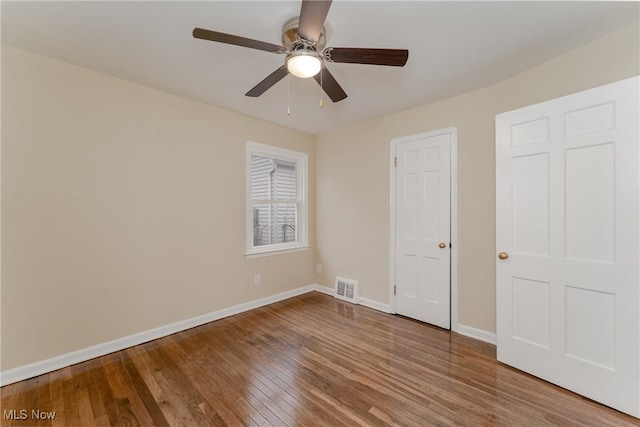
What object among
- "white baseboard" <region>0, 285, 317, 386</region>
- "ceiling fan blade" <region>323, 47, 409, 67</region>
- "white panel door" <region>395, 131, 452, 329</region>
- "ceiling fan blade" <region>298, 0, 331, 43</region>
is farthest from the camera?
"white panel door" <region>395, 131, 452, 329</region>

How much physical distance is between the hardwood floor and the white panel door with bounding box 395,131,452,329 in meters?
0.40

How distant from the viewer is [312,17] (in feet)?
4.48

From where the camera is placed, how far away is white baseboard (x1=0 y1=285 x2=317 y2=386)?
2041 millimetres

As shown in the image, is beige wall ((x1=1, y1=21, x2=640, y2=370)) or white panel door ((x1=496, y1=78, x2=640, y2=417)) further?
beige wall ((x1=1, y1=21, x2=640, y2=370))

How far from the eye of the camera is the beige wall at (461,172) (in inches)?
81.5

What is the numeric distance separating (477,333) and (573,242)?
128 cm

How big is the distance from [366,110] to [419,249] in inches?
69.6

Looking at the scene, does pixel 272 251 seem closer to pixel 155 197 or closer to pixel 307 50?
pixel 155 197

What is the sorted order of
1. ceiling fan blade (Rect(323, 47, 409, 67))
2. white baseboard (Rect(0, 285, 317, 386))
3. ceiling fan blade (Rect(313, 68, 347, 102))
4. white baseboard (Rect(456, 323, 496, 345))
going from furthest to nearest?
white baseboard (Rect(456, 323, 496, 345)), white baseboard (Rect(0, 285, 317, 386)), ceiling fan blade (Rect(313, 68, 347, 102)), ceiling fan blade (Rect(323, 47, 409, 67))

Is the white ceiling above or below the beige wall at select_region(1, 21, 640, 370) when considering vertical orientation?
above

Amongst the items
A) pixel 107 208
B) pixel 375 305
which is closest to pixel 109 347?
pixel 107 208

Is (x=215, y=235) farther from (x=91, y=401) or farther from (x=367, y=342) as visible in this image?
(x=367, y=342)

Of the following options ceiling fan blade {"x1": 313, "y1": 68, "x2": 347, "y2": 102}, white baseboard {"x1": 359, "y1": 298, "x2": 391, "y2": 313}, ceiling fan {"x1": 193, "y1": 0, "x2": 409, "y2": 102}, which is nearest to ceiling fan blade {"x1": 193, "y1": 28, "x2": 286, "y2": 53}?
ceiling fan {"x1": 193, "y1": 0, "x2": 409, "y2": 102}

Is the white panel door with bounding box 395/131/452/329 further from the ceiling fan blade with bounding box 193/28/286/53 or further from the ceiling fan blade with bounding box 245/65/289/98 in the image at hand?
the ceiling fan blade with bounding box 193/28/286/53
